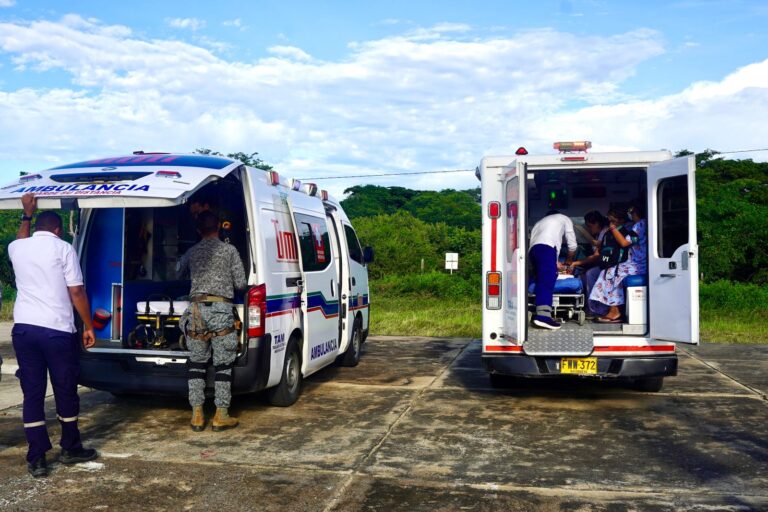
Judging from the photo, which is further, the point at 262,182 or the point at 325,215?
the point at 325,215

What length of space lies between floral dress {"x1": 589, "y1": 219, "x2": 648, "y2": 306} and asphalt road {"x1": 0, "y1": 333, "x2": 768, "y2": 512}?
1.05m

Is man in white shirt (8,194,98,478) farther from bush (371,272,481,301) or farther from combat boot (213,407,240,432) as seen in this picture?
bush (371,272,481,301)

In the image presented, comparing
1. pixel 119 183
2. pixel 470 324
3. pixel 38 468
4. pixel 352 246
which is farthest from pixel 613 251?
pixel 470 324

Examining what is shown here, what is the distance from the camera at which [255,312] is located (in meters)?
6.65

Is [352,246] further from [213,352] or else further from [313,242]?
[213,352]

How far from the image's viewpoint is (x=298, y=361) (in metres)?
7.85

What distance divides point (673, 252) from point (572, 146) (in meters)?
1.53

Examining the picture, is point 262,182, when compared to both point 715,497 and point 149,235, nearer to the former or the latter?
point 149,235

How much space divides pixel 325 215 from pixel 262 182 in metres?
2.15

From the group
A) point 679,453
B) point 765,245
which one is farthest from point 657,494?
point 765,245

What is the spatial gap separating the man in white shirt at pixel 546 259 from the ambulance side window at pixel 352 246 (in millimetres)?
2823

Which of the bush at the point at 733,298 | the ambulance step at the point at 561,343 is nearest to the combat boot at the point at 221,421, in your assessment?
the ambulance step at the point at 561,343

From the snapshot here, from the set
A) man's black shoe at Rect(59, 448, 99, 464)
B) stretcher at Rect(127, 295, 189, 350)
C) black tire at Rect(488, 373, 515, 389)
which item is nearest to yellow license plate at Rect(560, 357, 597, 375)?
black tire at Rect(488, 373, 515, 389)

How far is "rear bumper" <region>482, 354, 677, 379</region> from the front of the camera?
7.57 metres
